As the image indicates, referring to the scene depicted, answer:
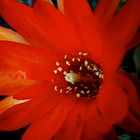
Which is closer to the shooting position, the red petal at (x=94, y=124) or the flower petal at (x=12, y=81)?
the red petal at (x=94, y=124)

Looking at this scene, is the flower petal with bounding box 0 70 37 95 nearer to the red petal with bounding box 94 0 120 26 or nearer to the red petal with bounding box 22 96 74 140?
the red petal with bounding box 22 96 74 140

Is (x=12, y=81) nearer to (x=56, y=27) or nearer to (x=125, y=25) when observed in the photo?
(x=56, y=27)

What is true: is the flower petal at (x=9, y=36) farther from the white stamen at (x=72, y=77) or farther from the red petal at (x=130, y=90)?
the red petal at (x=130, y=90)

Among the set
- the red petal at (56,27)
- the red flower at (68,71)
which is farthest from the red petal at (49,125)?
the red petal at (56,27)

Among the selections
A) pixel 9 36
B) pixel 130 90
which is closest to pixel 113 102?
pixel 130 90

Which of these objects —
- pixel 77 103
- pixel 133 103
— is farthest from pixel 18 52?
pixel 133 103

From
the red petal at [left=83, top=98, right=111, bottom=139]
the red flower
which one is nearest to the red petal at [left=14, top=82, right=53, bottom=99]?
the red flower

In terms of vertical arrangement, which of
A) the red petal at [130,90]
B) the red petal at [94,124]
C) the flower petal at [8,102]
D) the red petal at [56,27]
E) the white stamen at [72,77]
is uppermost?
the red petal at [56,27]

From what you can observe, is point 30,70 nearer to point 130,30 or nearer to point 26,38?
point 26,38
